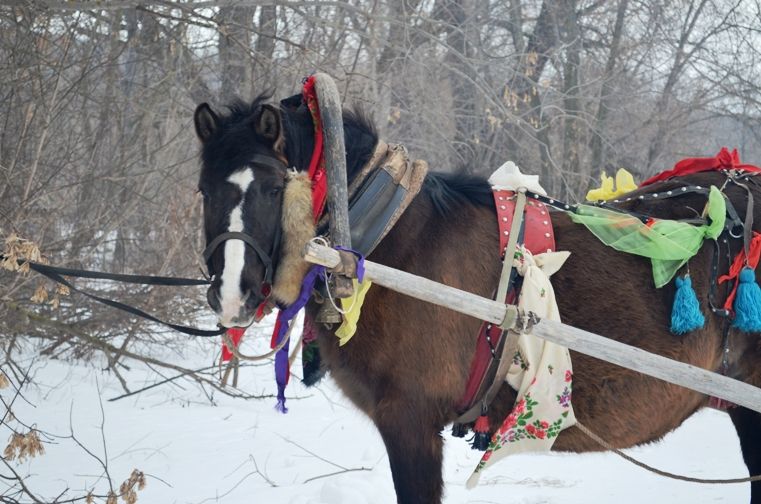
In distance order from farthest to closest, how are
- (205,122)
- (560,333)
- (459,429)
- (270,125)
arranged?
1. (459,429)
2. (205,122)
3. (270,125)
4. (560,333)

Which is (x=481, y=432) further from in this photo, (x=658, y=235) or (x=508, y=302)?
(x=658, y=235)

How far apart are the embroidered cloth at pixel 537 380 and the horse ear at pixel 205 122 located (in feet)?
4.10

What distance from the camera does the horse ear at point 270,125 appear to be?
2488 millimetres

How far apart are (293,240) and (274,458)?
9.80 feet

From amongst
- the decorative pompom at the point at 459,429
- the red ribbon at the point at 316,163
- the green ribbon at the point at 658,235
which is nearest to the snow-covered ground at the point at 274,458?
the decorative pompom at the point at 459,429

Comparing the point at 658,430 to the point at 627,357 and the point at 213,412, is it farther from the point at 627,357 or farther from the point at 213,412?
the point at 213,412

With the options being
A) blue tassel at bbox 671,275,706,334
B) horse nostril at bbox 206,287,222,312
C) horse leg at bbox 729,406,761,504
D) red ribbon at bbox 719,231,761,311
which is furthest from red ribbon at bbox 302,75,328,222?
horse leg at bbox 729,406,761,504

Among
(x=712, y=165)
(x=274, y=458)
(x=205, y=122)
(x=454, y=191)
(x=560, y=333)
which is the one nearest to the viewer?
(x=560, y=333)

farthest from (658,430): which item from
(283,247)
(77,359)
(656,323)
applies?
(77,359)

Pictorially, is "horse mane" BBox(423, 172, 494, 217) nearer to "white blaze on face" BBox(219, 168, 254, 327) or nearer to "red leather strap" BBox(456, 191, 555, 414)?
"red leather strap" BBox(456, 191, 555, 414)

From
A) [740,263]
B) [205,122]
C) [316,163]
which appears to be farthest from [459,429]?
[205,122]

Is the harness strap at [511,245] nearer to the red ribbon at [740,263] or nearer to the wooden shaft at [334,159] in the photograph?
the wooden shaft at [334,159]

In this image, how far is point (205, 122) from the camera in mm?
2609

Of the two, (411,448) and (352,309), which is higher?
(352,309)
